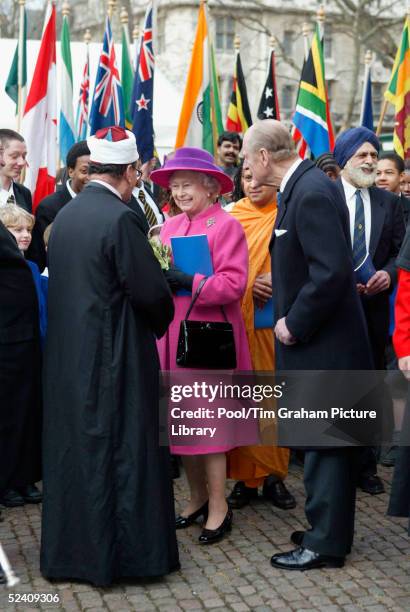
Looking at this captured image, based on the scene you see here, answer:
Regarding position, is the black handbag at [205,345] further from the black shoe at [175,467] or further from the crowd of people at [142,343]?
the black shoe at [175,467]

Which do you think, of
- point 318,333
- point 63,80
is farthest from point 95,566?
point 63,80

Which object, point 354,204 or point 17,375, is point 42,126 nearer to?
point 354,204

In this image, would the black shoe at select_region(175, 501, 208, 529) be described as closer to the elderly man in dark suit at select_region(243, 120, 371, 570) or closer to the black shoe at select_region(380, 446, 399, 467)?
the elderly man in dark suit at select_region(243, 120, 371, 570)

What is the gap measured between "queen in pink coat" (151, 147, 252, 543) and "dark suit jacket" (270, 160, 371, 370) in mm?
389

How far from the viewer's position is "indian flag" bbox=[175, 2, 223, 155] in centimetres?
1009

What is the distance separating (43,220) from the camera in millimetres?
7184

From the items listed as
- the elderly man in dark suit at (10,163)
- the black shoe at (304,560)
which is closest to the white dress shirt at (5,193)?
the elderly man in dark suit at (10,163)

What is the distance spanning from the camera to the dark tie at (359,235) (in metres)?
6.15

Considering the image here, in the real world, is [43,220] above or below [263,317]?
above

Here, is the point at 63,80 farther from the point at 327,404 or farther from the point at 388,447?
the point at 327,404

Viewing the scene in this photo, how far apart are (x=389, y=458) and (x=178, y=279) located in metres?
2.59

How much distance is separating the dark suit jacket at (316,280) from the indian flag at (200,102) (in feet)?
17.4

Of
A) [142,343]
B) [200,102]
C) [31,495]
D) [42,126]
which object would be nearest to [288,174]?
[142,343]

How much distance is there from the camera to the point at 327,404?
489 cm
